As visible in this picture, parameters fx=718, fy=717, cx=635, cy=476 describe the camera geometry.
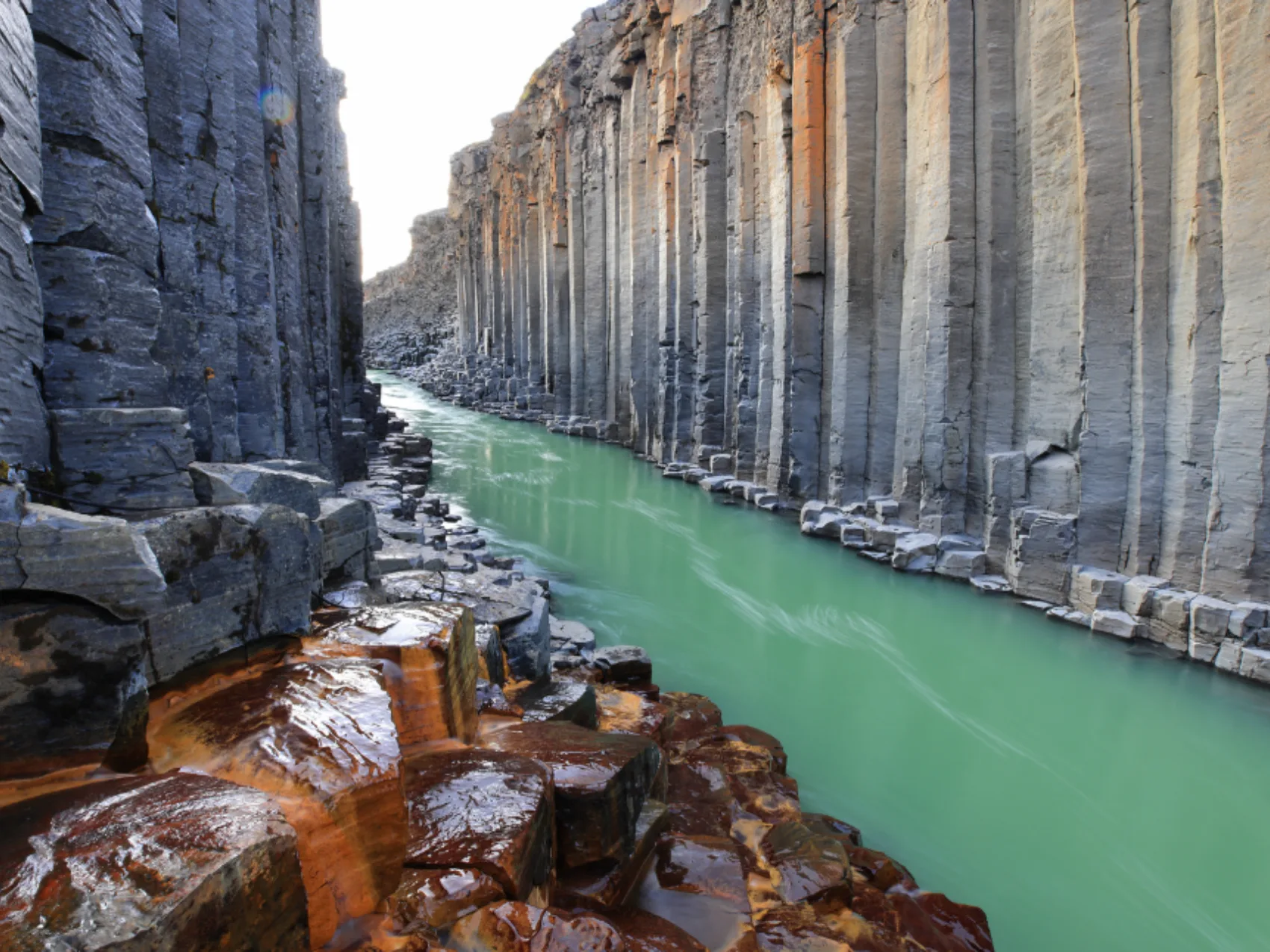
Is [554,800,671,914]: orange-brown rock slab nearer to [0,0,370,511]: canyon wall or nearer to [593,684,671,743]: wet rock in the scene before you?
[593,684,671,743]: wet rock

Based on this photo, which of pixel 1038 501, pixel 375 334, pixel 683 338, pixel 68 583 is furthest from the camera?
pixel 375 334

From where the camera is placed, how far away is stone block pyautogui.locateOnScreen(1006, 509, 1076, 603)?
781 centimetres

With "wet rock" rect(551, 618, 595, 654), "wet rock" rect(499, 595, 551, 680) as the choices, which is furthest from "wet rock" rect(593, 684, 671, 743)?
"wet rock" rect(551, 618, 595, 654)

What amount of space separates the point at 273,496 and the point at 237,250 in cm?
332

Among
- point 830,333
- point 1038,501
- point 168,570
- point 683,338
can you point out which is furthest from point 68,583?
point 683,338

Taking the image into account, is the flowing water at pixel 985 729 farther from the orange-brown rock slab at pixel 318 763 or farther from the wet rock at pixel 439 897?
the orange-brown rock slab at pixel 318 763

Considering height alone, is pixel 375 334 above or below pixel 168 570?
above

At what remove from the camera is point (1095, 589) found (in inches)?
290

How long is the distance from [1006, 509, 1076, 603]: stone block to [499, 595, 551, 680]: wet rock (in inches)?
227

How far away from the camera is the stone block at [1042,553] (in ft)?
25.6

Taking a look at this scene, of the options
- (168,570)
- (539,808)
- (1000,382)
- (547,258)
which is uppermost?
(547,258)

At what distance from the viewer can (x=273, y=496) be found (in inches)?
151

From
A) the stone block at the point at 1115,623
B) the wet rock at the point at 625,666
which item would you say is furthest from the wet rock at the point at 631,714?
the stone block at the point at 1115,623

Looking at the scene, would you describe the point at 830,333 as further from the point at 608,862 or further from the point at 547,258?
the point at 547,258
